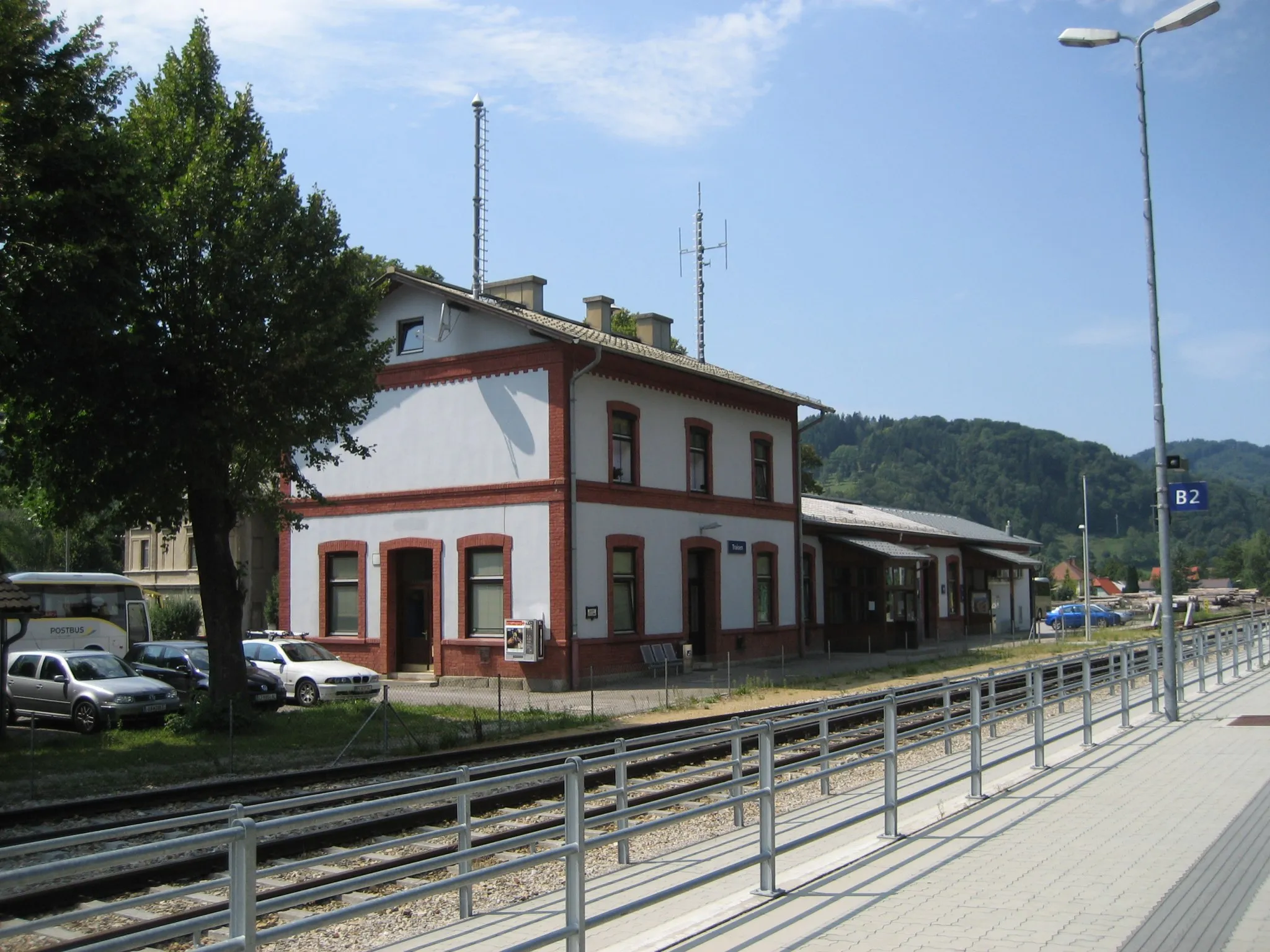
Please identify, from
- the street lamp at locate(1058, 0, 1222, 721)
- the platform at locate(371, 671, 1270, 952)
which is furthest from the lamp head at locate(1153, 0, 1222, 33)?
the platform at locate(371, 671, 1270, 952)

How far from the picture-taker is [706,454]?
32406 millimetres

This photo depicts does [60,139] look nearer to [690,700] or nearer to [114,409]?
[114,409]

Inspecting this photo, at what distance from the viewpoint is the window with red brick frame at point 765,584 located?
34.3m

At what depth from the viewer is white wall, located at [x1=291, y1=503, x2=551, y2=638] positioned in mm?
27531

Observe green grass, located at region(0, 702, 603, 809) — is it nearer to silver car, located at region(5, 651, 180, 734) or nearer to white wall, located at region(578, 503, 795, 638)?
silver car, located at region(5, 651, 180, 734)

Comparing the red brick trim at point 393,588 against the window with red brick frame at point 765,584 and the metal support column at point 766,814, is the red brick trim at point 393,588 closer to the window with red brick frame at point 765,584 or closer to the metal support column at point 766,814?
the window with red brick frame at point 765,584

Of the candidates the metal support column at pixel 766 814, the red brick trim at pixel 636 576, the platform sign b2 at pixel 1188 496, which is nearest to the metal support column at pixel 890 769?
the metal support column at pixel 766 814

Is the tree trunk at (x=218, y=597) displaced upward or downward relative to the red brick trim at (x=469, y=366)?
downward

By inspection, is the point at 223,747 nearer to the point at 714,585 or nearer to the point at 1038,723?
the point at 1038,723

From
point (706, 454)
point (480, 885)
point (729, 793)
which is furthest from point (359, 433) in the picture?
point (480, 885)

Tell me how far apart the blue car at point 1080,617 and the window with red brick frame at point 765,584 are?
2712 cm

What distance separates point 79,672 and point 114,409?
5977 millimetres

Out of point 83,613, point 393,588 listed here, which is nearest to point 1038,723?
point 393,588

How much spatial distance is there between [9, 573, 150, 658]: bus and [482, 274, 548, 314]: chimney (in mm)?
12953
